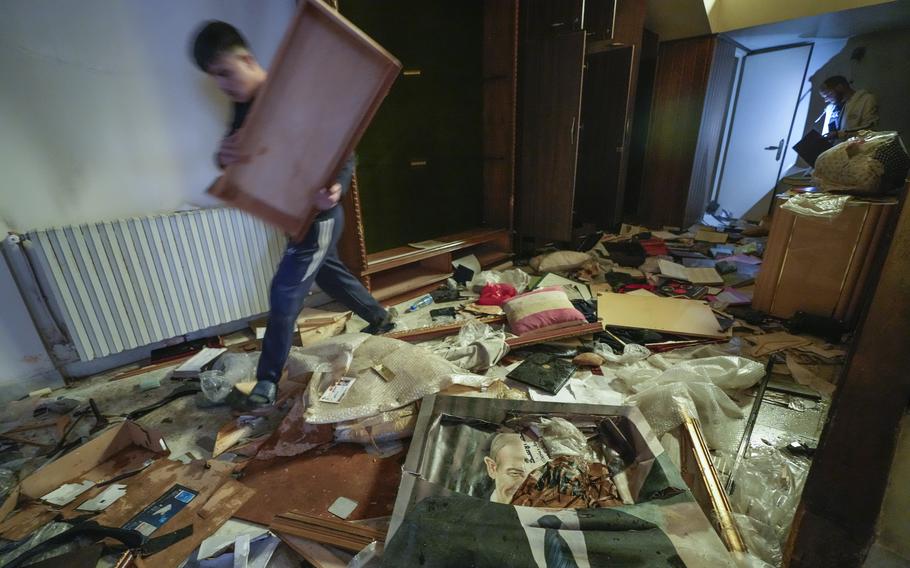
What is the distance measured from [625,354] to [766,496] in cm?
83

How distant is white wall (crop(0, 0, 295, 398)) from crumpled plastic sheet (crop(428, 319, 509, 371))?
5.15ft

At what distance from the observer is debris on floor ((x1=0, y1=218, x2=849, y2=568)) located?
0.99 metres

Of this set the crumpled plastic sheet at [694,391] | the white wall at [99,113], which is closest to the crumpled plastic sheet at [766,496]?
the crumpled plastic sheet at [694,391]

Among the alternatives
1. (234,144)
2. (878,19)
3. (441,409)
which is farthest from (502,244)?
(878,19)

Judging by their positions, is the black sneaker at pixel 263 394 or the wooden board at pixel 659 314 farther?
the wooden board at pixel 659 314

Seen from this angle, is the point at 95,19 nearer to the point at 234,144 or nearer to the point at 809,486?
the point at 234,144

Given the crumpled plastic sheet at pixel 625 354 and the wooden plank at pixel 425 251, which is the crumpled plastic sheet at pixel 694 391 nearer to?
the crumpled plastic sheet at pixel 625 354

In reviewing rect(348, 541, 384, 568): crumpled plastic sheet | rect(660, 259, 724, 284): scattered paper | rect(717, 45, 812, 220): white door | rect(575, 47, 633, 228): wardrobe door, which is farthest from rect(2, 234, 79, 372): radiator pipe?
rect(717, 45, 812, 220): white door

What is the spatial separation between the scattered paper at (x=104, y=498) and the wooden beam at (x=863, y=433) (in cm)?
192

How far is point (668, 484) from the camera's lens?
41.7 inches

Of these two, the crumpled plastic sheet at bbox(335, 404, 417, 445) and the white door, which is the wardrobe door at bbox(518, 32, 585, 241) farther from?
the white door

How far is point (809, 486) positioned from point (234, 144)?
68.3 inches

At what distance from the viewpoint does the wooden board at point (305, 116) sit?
1.15 m

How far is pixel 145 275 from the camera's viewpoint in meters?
1.98
